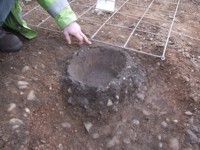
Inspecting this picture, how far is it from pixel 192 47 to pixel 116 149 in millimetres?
847

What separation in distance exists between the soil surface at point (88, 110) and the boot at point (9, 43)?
0.04 metres

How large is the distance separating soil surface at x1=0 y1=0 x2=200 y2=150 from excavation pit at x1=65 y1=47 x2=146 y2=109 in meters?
0.03

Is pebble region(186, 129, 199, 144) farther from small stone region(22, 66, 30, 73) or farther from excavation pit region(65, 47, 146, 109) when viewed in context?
small stone region(22, 66, 30, 73)

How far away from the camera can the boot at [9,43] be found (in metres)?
1.45

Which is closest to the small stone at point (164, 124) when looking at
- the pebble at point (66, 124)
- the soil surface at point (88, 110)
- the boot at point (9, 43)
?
the soil surface at point (88, 110)

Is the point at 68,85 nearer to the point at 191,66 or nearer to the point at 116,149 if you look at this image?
the point at 116,149

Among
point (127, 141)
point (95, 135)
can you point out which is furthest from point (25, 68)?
point (127, 141)

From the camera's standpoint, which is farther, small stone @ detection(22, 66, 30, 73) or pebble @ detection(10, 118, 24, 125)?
small stone @ detection(22, 66, 30, 73)

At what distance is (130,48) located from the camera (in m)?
1.54

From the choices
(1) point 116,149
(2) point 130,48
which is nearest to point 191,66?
(2) point 130,48

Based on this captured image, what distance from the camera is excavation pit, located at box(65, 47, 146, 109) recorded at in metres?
1.22

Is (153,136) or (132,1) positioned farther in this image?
(132,1)

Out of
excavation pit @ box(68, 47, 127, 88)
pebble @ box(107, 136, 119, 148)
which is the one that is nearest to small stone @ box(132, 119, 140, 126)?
pebble @ box(107, 136, 119, 148)

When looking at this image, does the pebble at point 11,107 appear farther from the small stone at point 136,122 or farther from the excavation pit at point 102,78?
the small stone at point 136,122
